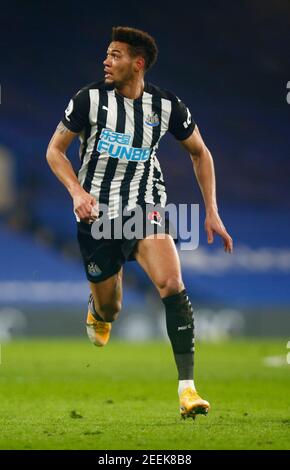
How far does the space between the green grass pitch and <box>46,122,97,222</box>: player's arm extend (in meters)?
1.14

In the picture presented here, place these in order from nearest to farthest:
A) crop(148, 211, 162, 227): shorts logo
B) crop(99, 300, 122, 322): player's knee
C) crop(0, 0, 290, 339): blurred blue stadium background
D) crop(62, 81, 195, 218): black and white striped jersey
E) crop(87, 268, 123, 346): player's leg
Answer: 1. crop(148, 211, 162, 227): shorts logo
2. crop(62, 81, 195, 218): black and white striped jersey
3. crop(87, 268, 123, 346): player's leg
4. crop(99, 300, 122, 322): player's knee
5. crop(0, 0, 290, 339): blurred blue stadium background

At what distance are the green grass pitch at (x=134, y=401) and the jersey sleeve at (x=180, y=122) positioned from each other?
5.65 feet

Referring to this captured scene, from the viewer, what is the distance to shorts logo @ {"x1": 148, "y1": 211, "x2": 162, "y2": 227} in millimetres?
5652

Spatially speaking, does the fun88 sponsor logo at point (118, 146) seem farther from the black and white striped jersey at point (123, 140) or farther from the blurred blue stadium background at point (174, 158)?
the blurred blue stadium background at point (174, 158)

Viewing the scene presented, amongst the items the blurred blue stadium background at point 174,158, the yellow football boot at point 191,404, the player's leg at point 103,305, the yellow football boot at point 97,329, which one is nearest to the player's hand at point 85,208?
the yellow football boot at point 191,404

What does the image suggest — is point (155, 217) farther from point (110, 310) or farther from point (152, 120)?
point (110, 310)

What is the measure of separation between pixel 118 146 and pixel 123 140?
47 mm

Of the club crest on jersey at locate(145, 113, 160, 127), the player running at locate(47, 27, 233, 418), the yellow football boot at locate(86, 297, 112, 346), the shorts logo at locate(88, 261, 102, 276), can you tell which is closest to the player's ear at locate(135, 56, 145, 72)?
the player running at locate(47, 27, 233, 418)

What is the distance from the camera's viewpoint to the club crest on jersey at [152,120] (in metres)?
5.88

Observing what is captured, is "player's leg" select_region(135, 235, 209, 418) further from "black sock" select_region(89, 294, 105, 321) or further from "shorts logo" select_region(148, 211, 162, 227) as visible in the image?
"black sock" select_region(89, 294, 105, 321)

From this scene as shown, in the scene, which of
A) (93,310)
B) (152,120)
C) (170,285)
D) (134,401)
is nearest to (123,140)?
(152,120)

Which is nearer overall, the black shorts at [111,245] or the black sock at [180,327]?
the black sock at [180,327]

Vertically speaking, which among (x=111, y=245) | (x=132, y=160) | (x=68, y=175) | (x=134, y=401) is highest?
(x=132, y=160)

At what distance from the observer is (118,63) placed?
5.75 m
